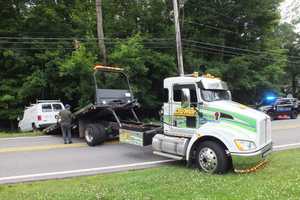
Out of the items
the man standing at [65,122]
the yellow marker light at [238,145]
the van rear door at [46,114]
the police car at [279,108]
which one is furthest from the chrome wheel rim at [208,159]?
the police car at [279,108]

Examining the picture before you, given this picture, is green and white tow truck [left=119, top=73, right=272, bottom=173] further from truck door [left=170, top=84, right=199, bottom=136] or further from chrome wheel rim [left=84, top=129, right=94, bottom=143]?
chrome wheel rim [left=84, top=129, right=94, bottom=143]

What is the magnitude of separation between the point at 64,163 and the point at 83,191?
405cm

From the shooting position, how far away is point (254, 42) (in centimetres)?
3288

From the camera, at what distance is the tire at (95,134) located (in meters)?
13.9

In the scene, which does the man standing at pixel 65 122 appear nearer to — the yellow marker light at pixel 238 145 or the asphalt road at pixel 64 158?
the asphalt road at pixel 64 158

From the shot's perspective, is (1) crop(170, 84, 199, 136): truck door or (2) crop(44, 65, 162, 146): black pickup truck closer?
(1) crop(170, 84, 199, 136): truck door

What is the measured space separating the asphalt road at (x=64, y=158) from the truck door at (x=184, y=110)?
4.29 feet

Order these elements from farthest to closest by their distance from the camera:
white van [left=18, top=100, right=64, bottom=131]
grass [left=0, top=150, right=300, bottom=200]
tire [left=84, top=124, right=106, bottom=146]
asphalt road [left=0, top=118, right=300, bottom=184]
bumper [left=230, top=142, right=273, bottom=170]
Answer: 1. white van [left=18, top=100, right=64, bottom=131]
2. tire [left=84, top=124, right=106, bottom=146]
3. asphalt road [left=0, top=118, right=300, bottom=184]
4. bumper [left=230, top=142, right=273, bottom=170]
5. grass [left=0, top=150, right=300, bottom=200]

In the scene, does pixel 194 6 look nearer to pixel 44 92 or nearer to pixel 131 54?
pixel 131 54

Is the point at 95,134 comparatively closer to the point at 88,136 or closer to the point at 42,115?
the point at 88,136

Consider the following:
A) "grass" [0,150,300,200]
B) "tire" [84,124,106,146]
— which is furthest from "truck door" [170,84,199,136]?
"tire" [84,124,106,146]

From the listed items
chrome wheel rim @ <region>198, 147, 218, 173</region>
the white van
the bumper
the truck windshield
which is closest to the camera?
the bumper

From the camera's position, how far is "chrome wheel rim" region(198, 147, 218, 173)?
924 centimetres

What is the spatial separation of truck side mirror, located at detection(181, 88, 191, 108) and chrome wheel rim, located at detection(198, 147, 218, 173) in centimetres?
148
